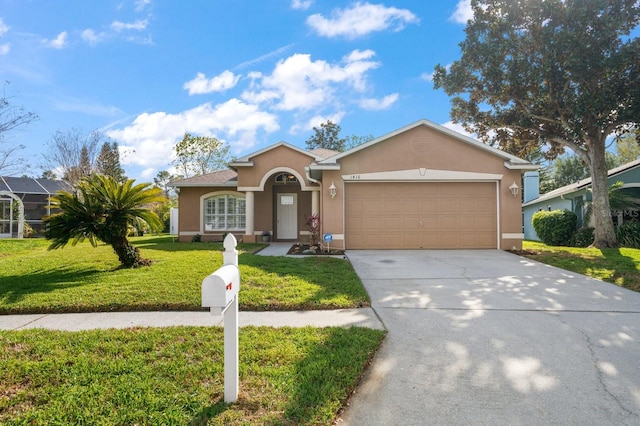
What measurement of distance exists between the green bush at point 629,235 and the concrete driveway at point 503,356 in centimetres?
952

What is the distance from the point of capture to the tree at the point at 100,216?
7570 mm

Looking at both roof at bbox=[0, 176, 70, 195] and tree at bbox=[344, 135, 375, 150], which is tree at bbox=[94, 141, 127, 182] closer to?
roof at bbox=[0, 176, 70, 195]

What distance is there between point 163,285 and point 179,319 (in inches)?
72.0

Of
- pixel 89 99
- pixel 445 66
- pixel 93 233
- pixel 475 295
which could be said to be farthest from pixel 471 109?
pixel 89 99

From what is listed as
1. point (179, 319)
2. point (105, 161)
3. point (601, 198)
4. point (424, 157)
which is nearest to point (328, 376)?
point (179, 319)

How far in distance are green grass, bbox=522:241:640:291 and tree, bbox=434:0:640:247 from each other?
298 centimetres

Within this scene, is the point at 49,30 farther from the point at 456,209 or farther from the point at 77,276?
the point at 456,209

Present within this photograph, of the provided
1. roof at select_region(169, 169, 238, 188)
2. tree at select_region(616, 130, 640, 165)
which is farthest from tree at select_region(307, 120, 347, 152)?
roof at select_region(169, 169, 238, 188)

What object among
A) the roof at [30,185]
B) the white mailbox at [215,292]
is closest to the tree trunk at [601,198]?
the white mailbox at [215,292]

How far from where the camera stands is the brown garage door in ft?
38.5

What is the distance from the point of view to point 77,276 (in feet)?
23.9

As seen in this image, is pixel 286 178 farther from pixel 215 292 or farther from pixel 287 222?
pixel 215 292

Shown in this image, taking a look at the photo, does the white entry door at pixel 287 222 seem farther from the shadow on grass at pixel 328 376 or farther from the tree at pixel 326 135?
the tree at pixel 326 135

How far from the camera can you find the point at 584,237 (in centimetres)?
1467
